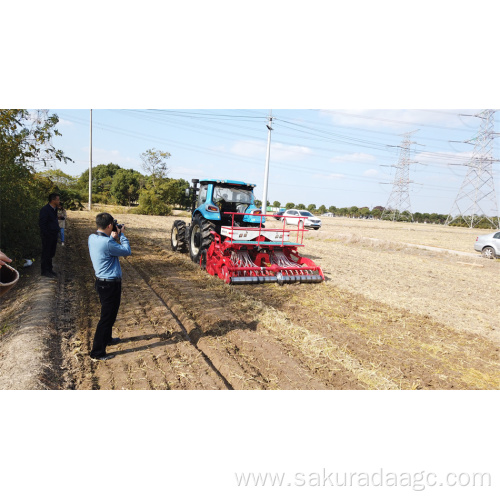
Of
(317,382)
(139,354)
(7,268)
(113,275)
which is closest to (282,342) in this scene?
(317,382)

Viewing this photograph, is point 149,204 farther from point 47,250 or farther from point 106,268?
point 106,268

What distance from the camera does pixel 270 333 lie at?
4773 mm

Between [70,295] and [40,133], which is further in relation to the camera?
[40,133]

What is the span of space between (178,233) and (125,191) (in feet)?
130

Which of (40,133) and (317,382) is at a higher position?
(40,133)

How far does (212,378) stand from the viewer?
3.54m

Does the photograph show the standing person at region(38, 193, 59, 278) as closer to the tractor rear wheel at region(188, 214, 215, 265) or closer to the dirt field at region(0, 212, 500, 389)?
the dirt field at region(0, 212, 500, 389)

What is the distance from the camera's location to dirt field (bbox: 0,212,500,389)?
361cm

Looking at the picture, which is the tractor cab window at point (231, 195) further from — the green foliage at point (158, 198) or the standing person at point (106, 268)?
the green foliage at point (158, 198)

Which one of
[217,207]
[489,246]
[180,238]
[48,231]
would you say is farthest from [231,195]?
[489,246]

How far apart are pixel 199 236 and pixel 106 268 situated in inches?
190

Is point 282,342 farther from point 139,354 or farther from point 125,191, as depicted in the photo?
point 125,191

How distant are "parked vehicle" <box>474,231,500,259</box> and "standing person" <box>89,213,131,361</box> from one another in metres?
15.1

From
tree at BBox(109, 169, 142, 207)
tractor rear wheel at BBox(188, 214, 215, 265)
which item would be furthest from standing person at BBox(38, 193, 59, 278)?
tree at BBox(109, 169, 142, 207)
